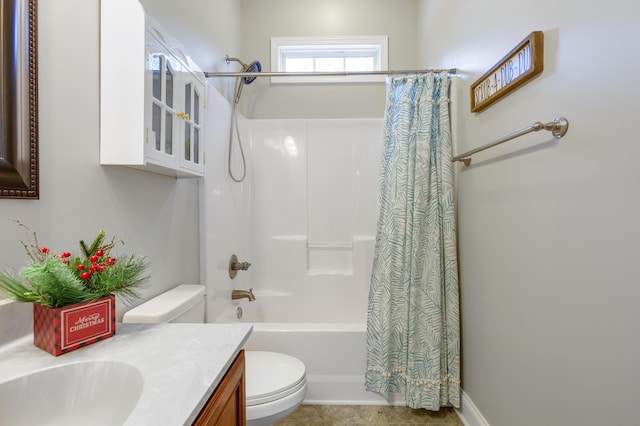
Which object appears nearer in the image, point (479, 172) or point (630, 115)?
point (630, 115)

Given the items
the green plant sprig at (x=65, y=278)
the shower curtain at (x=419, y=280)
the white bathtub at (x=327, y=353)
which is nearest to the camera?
the green plant sprig at (x=65, y=278)

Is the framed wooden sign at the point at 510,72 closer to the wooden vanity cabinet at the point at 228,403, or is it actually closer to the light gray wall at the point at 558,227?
the light gray wall at the point at 558,227

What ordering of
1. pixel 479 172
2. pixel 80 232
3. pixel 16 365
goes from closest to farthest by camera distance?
pixel 16 365
pixel 80 232
pixel 479 172

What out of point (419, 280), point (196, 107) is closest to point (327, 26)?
point (196, 107)

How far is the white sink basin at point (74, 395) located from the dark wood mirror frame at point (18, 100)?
421mm

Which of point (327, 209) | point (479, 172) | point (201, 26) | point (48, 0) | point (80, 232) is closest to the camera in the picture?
point (48, 0)

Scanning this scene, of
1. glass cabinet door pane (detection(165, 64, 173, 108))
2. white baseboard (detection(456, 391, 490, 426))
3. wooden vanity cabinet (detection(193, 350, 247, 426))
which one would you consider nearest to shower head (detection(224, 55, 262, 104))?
glass cabinet door pane (detection(165, 64, 173, 108))

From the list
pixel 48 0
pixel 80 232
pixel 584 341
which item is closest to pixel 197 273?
pixel 80 232

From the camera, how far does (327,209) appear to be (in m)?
2.60

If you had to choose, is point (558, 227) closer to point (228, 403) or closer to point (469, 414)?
point (228, 403)

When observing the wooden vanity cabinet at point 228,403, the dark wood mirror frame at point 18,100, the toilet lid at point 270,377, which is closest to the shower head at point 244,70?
the dark wood mirror frame at point 18,100

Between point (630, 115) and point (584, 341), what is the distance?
23.5 inches

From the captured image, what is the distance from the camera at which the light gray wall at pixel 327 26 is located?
9.06ft

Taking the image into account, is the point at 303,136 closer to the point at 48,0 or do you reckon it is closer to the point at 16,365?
the point at 48,0
